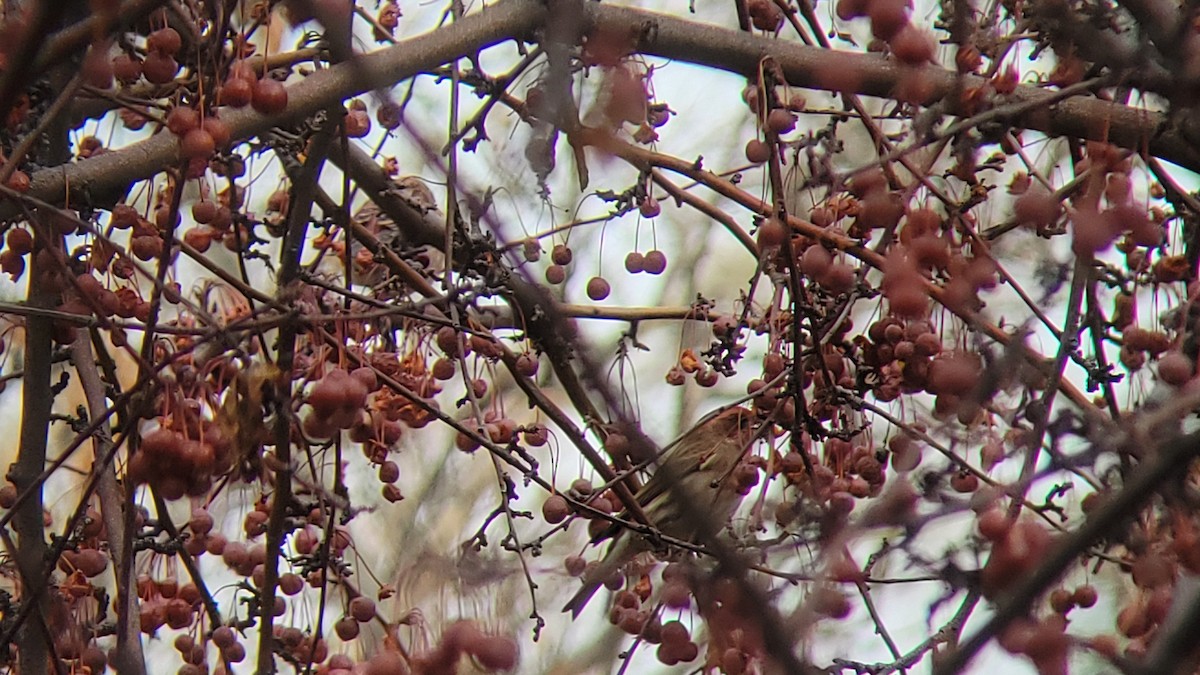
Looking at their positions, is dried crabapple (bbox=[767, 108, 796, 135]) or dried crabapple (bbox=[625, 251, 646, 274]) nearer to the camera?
dried crabapple (bbox=[767, 108, 796, 135])

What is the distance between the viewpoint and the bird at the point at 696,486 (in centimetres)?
287

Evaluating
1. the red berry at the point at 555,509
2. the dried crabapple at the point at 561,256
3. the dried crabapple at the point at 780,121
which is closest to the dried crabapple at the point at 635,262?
the dried crabapple at the point at 561,256

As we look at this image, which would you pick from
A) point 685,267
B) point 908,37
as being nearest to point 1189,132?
point 908,37

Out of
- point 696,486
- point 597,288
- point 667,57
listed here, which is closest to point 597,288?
point 597,288

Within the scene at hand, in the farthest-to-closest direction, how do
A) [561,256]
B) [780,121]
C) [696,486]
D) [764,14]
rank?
[696,486] → [561,256] → [764,14] → [780,121]

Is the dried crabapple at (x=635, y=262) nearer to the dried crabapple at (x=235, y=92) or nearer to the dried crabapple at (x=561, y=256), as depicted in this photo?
the dried crabapple at (x=561, y=256)

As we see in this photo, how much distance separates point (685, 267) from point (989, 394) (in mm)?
7194

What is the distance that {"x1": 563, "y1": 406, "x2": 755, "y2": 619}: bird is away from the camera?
287cm

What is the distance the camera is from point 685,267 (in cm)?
878

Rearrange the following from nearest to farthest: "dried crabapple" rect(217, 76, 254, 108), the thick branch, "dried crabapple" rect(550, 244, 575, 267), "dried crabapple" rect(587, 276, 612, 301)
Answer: "dried crabapple" rect(217, 76, 254, 108) < the thick branch < "dried crabapple" rect(550, 244, 575, 267) < "dried crabapple" rect(587, 276, 612, 301)

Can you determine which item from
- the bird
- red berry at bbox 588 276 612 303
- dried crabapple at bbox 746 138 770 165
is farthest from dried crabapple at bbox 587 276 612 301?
dried crabapple at bbox 746 138 770 165

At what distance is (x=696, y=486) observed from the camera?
436 cm

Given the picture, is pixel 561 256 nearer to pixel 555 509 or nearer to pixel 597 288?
pixel 597 288

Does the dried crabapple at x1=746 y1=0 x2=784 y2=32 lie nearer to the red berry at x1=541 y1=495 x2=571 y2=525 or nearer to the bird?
the bird
